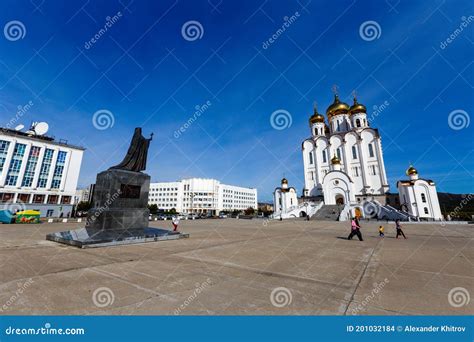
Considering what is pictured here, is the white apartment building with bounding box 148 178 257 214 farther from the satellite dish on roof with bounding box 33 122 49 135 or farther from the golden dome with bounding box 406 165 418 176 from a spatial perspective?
the golden dome with bounding box 406 165 418 176

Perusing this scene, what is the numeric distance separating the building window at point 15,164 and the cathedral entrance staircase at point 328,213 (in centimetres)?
4834

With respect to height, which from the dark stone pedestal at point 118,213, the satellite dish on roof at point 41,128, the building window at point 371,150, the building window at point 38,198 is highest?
the satellite dish on roof at point 41,128

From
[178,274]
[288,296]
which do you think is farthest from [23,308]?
[288,296]

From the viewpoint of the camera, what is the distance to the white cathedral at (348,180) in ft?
115

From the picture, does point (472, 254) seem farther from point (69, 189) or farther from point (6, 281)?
point (69, 189)

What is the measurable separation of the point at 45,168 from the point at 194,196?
53521 mm

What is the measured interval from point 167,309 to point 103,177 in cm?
926

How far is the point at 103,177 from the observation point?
10367mm

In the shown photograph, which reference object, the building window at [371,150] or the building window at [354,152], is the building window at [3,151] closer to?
the building window at [354,152]

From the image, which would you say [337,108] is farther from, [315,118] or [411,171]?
[411,171]

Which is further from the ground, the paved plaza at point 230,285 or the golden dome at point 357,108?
the golden dome at point 357,108

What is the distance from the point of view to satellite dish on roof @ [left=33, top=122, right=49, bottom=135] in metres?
38.1

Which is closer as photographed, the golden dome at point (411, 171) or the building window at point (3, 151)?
the building window at point (3, 151)

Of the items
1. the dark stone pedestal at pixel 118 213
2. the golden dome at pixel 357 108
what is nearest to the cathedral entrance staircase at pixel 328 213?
→ the golden dome at pixel 357 108
